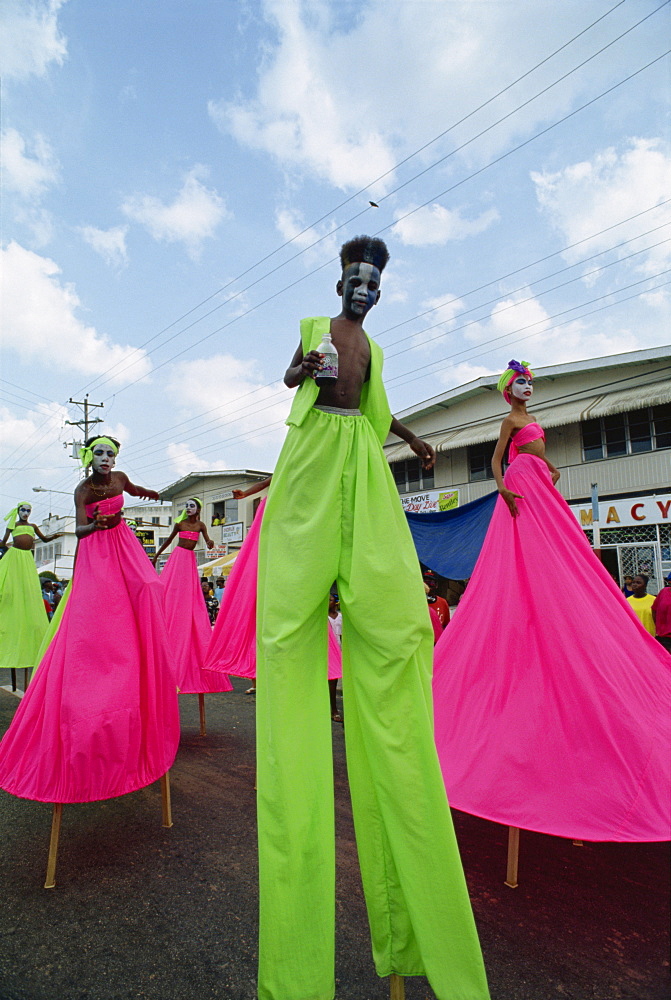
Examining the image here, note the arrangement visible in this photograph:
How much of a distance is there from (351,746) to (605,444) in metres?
16.0

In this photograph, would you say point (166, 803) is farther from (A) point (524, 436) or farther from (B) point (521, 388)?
(B) point (521, 388)

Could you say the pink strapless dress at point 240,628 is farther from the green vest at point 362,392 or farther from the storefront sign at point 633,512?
the storefront sign at point 633,512

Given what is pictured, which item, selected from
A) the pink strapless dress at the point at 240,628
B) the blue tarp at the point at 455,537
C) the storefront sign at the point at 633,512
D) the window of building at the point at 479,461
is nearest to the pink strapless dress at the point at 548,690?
the pink strapless dress at the point at 240,628

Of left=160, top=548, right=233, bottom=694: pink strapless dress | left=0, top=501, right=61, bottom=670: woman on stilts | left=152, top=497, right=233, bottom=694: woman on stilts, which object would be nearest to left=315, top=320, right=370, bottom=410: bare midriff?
left=152, top=497, right=233, bottom=694: woman on stilts

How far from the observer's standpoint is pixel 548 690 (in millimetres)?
2971

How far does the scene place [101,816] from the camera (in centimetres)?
372

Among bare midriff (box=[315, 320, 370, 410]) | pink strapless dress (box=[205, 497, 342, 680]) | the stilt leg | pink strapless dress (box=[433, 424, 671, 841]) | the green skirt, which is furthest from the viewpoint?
the green skirt

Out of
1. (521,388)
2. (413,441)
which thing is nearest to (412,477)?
(521,388)

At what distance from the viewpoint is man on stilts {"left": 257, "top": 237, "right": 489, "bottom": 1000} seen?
5.68 ft

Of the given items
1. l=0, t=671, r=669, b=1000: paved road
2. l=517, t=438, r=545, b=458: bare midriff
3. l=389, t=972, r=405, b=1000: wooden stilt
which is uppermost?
l=517, t=438, r=545, b=458: bare midriff

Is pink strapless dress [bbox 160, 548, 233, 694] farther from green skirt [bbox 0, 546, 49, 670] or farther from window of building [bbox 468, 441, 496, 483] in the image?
window of building [bbox 468, 441, 496, 483]

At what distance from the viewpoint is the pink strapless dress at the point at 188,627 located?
5781 millimetres

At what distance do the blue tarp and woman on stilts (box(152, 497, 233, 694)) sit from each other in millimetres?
3330

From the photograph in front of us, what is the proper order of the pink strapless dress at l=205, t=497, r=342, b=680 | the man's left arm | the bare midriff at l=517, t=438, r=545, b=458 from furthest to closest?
the pink strapless dress at l=205, t=497, r=342, b=680, the bare midriff at l=517, t=438, r=545, b=458, the man's left arm
